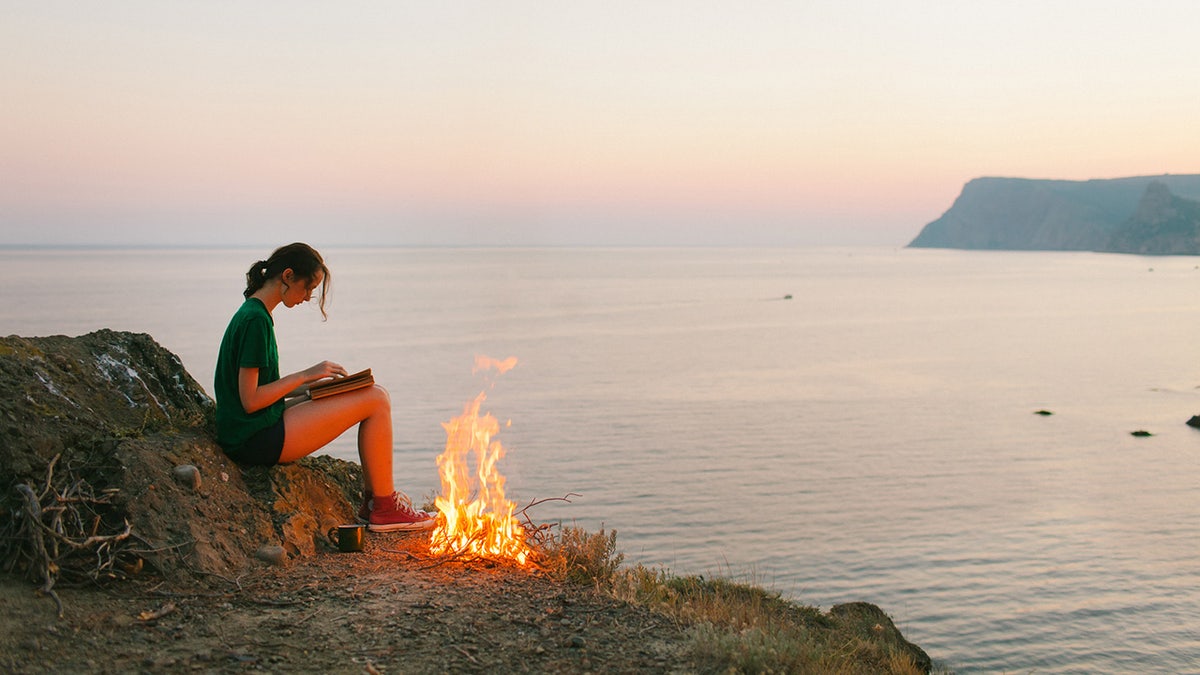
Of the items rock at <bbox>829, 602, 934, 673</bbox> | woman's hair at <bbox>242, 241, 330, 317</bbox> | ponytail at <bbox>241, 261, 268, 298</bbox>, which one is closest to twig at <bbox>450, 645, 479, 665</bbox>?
woman's hair at <bbox>242, 241, 330, 317</bbox>

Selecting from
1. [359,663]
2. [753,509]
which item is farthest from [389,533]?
[753,509]

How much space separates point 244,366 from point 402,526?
2039 mm

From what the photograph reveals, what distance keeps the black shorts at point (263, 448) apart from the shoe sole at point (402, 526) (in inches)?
40.8

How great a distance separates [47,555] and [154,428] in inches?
77.1

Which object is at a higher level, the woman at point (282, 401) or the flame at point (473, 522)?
the woman at point (282, 401)

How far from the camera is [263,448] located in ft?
25.4

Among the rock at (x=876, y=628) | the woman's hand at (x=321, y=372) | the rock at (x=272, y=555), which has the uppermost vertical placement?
the woman's hand at (x=321, y=372)

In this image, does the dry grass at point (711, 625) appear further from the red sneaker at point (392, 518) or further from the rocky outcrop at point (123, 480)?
the rocky outcrop at point (123, 480)

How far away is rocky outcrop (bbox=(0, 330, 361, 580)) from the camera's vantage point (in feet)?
21.0

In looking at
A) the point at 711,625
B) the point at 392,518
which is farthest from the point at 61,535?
the point at 711,625

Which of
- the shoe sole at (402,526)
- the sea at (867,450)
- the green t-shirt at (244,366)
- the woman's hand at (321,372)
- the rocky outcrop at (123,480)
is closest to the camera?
the rocky outcrop at (123,480)

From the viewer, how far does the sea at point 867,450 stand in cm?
1823

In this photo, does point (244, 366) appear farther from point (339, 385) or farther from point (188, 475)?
point (188, 475)

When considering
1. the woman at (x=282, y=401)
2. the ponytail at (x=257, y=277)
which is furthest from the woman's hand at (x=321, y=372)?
the ponytail at (x=257, y=277)
